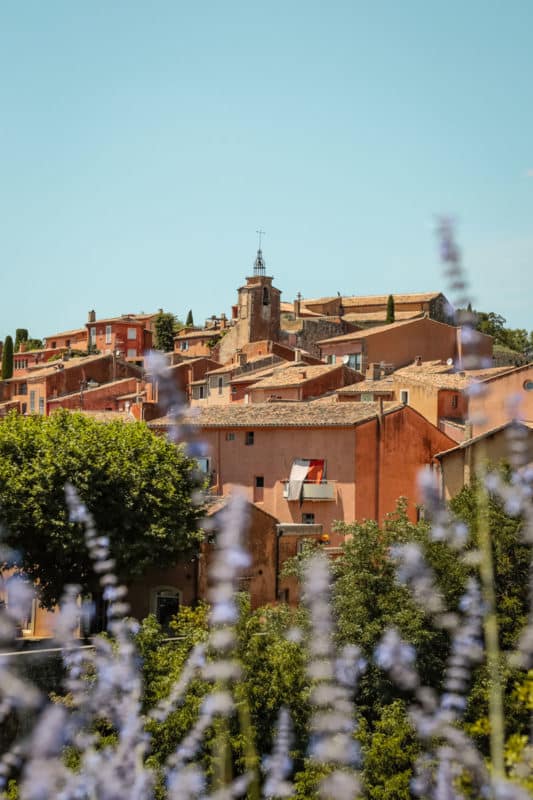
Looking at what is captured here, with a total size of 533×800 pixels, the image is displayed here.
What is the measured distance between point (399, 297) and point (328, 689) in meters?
82.8

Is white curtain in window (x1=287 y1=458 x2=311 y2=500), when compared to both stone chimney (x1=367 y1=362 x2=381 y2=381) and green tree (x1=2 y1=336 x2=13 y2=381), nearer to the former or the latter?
stone chimney (x1=367 y1=362 x2=381 y2=381)

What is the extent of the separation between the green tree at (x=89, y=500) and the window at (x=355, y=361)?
1007 inches

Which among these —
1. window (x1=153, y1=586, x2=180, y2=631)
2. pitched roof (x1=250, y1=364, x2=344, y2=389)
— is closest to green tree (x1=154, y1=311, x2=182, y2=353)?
pitched roof (x1=250, y1=364, x2=344, y2=389)

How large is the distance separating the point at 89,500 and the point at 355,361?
29535 mm

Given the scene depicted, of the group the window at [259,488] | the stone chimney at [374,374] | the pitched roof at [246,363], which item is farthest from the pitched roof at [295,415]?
the pitched roof at [246,363]

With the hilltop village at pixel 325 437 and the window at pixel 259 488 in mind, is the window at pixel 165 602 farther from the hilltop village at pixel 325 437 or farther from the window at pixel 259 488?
the window at pixel 259 488

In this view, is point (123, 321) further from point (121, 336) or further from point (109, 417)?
point (109, 417)

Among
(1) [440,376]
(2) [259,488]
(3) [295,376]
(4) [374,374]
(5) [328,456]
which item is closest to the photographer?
(5) [328,456]

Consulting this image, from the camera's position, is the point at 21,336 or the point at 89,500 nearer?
the point at 89,500

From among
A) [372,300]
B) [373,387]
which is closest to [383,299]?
[372,300]

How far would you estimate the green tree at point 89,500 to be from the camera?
29281 mm

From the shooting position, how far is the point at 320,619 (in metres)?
4.52

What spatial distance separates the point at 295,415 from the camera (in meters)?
37.4

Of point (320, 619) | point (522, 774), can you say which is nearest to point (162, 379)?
point (320, 619)
